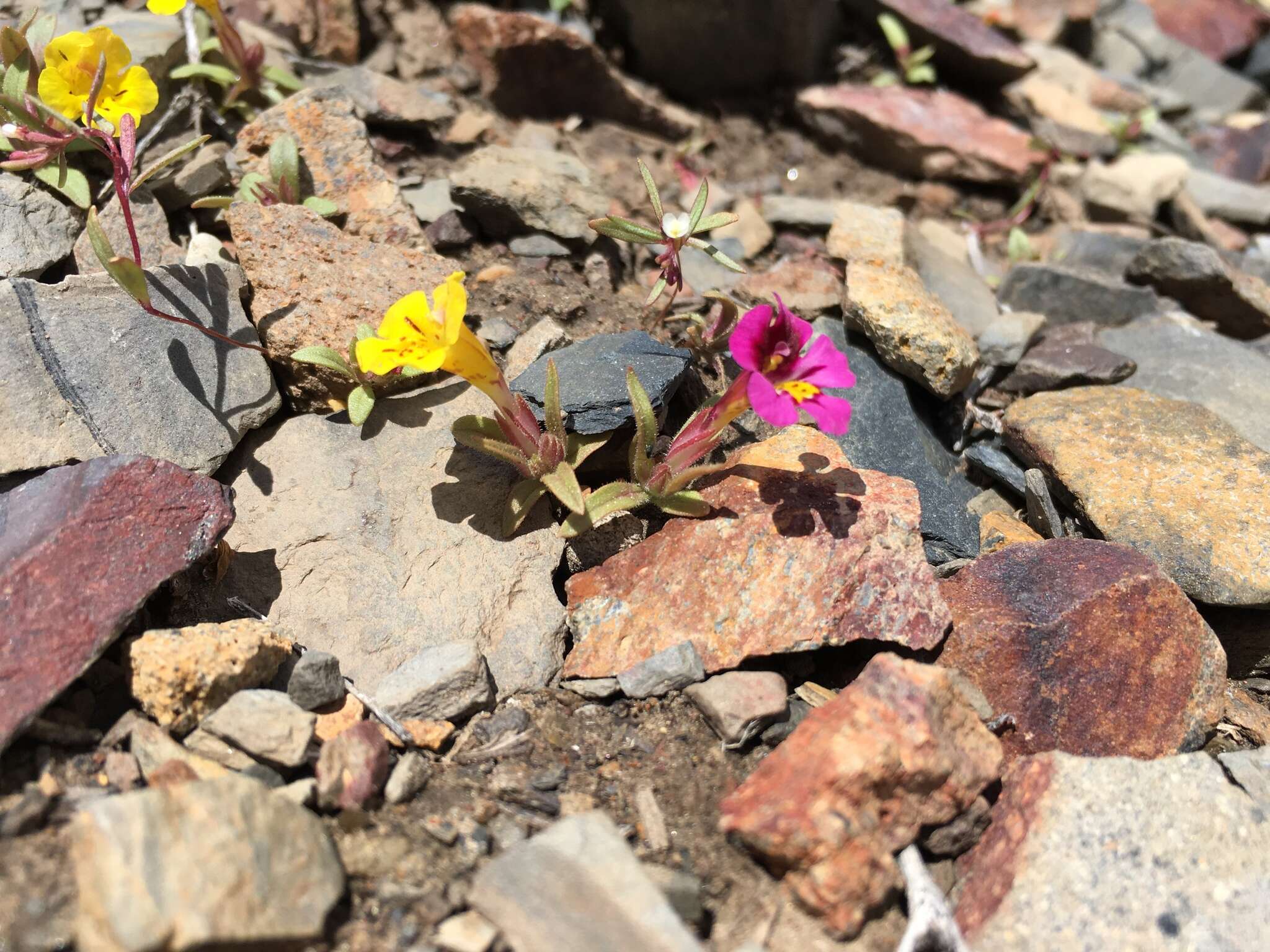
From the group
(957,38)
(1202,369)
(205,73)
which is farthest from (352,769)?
(957,38)

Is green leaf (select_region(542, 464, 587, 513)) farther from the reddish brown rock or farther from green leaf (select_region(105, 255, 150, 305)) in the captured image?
green leaf (select_region(105, 255, 150, 305))

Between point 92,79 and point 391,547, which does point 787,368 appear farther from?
point 92,79

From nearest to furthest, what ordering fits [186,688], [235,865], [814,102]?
[235,865]
[186,688]
[814,102]

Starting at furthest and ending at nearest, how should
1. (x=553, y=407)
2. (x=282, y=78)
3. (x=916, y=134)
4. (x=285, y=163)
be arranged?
1. (x=916, y=134)
2. (x=282, y=78)
3. (x=285, y=163)
4. (x=553, y=407)

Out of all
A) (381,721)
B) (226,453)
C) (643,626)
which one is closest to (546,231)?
(226,453)

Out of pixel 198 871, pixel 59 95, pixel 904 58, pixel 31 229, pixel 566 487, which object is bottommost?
pixel 198 871

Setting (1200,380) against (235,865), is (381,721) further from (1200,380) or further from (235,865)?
(1200,380)
